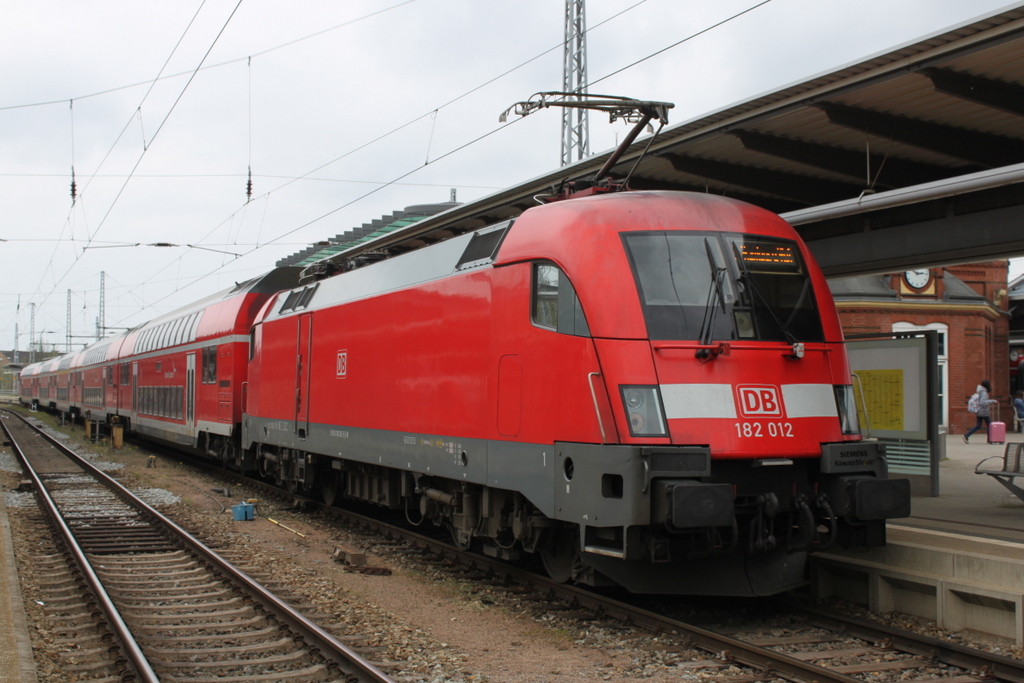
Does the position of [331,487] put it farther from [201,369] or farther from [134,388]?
[134,388]

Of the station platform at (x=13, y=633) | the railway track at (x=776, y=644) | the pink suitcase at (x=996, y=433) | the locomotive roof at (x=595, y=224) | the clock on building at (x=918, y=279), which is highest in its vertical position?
the clock on building at (x=918, y=279)

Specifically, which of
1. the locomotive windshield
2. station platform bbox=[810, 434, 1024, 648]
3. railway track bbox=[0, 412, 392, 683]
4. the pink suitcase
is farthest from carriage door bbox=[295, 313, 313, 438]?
the pink suitcase

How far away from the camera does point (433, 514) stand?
32.9 ft

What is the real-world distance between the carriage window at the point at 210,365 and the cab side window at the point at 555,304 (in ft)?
41.9

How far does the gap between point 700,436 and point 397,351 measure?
14.4 feet

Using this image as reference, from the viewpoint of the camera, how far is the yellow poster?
1146cm

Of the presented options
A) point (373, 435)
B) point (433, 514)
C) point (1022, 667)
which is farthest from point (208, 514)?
point (1022, 667)

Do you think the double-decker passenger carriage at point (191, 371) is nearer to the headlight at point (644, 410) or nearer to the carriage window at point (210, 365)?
the carriage window at point (210, 365)

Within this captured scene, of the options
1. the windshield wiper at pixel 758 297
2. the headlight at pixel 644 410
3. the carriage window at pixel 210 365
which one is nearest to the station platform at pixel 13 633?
the headlight at pixel 644 410

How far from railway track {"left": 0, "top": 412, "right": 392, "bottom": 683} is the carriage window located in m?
6.12

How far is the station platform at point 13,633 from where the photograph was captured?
17.6 ft

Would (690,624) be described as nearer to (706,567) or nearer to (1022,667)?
(706,567)

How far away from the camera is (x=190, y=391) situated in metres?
20.7

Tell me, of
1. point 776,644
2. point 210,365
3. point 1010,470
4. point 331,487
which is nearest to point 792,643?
point 776,644
